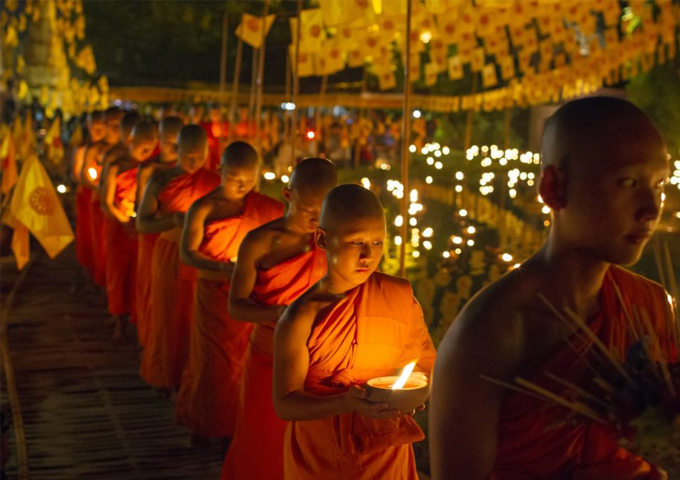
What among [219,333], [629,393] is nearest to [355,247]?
[629,393]

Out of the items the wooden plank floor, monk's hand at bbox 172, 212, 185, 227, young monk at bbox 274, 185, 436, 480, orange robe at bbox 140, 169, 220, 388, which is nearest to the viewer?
young monk at bbox 274, 185, 436, 480

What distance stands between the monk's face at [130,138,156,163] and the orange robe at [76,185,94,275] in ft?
9.75

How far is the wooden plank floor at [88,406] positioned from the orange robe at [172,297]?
0.83ft

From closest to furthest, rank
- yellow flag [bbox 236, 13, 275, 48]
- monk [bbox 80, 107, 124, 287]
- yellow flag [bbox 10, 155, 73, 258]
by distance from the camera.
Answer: yellow flag [bbox 10, 155, 73, 258], monk [bbox 80, 107, 124, 287], yellow flag [bbox 236, 13, 275, 48]

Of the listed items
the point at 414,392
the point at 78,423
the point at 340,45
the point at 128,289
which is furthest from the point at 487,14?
the point at 414,392

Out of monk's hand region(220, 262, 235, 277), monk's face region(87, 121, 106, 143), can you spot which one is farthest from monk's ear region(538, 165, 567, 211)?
monk's face region(87, 121, 106, 143)

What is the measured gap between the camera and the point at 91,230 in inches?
458

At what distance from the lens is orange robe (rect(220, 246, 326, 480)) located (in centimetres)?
437

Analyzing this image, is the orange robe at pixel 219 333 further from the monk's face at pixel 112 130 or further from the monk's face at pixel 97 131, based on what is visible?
the monk's face at pixel 97 131

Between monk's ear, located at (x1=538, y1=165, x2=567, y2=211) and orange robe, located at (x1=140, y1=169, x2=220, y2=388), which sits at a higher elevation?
monk's ear, located at (x1=538, y1=165, x2=567, y2=211)

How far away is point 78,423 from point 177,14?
17.5 metres

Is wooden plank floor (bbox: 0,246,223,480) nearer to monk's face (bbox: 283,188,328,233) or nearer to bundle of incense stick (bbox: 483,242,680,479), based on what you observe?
monk's face (bbox: 283,188,328,233)

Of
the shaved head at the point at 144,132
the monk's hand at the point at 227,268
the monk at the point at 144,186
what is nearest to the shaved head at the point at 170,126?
the monk at the point at 144,186

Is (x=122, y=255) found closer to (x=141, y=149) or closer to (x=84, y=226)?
(x=141, y=149)
